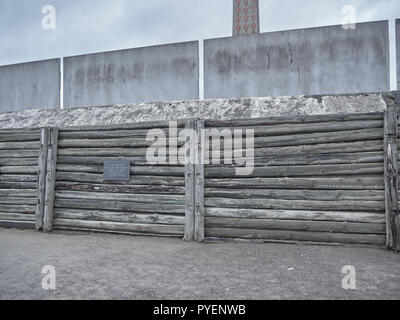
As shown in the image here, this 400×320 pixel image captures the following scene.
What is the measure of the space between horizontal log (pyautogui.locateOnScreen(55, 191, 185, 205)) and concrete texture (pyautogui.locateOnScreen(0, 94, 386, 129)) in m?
1.43

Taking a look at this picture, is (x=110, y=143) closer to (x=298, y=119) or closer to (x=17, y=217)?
(x=17, y=217)

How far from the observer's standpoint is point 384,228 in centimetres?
463

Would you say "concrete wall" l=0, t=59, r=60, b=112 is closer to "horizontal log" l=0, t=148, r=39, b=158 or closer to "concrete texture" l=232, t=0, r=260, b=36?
"horizontal log" l=0, t=148, r=39, b=158

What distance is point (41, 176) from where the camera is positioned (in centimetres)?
617

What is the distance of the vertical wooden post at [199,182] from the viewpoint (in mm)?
5227

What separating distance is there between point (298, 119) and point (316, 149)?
0.58 m

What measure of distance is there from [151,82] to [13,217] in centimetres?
414

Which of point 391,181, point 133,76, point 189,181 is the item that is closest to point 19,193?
point 133,76

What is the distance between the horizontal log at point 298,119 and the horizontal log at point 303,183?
0.96 meters

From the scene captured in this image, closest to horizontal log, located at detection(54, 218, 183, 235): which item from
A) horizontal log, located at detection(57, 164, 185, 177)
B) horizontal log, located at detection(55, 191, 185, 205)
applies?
horizontal log, located at detection(55, 191, 185, 205)

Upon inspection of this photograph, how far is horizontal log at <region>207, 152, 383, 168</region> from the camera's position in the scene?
4746 millimetres

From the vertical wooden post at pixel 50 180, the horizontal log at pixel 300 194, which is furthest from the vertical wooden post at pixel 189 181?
the vertical wooden post at pixel 50 180

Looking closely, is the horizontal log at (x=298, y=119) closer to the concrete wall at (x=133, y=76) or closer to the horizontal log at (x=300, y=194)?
the horizontal log at (x=300, y=194)

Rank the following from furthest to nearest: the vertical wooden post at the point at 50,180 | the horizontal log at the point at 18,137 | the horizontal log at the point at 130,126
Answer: the horizontal log at the point at 18,137 < the vertical wooden post at the point at 50,180 < the horizontal log at the point at 130,126
